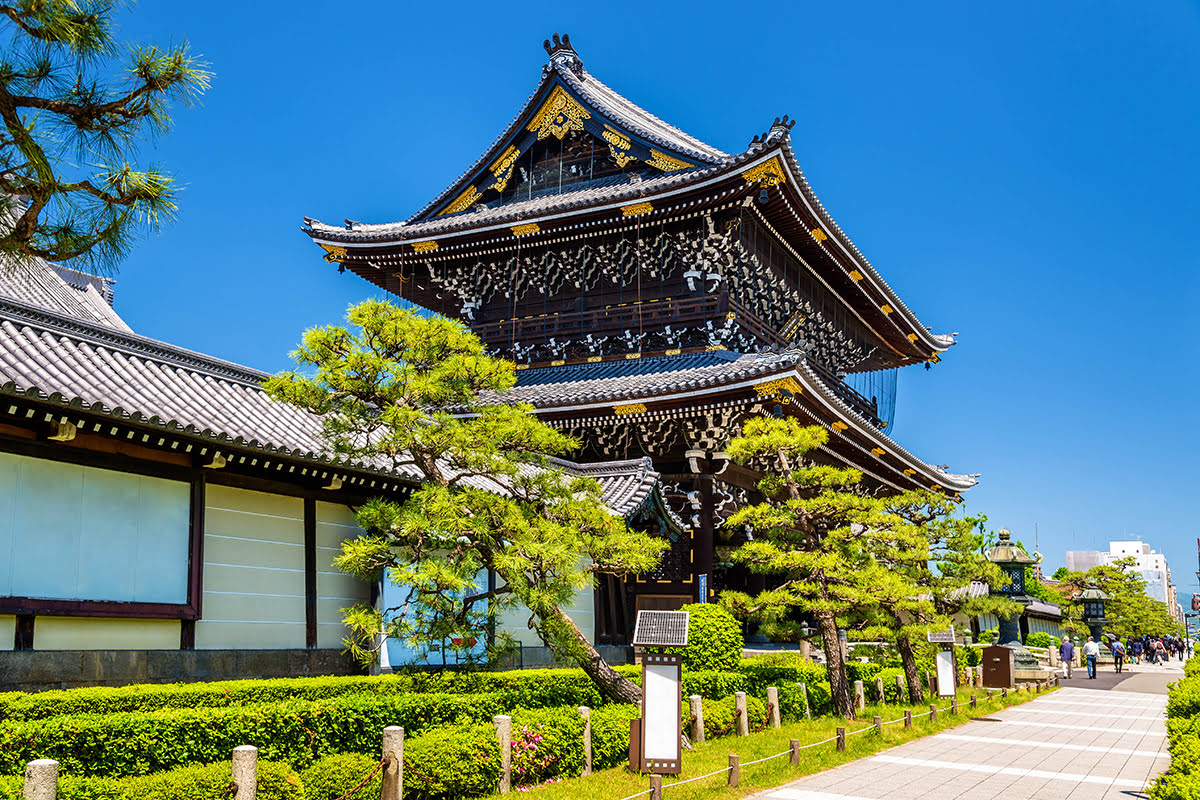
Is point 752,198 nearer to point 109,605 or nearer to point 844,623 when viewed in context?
point 844,623

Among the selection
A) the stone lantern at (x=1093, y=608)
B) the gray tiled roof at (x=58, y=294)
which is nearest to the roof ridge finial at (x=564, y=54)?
the gray tiled roof at (x=58, y=294)

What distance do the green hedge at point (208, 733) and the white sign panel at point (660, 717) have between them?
256cm

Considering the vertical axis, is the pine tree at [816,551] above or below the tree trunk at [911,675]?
above

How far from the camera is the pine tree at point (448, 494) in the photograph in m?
12.7

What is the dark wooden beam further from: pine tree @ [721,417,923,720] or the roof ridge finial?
the roof ridge finial

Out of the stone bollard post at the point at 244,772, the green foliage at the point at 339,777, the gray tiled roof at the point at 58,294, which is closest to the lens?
the stone bollard post at the point at 244,772

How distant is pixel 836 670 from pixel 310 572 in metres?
10.2

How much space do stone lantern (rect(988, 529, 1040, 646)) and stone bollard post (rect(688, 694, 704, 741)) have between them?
68.8 ft

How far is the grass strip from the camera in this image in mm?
11555

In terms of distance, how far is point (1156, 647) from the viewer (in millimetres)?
57438

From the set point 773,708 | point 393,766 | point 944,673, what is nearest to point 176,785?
point 393,766

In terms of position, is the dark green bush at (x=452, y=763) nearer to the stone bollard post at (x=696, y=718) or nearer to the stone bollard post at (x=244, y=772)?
the stone bollard post at (x=244, y=772)

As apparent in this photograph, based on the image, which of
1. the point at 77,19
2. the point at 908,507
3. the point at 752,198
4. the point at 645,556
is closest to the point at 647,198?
the point at 752,198

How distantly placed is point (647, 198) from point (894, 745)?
44.4 ft
